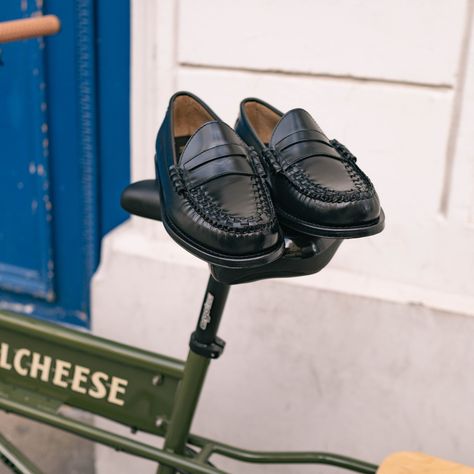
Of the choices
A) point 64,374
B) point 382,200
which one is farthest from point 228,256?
point 382,200

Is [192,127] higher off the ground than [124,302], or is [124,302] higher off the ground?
[192,127]

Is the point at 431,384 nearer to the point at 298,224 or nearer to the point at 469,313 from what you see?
the point at 469,313

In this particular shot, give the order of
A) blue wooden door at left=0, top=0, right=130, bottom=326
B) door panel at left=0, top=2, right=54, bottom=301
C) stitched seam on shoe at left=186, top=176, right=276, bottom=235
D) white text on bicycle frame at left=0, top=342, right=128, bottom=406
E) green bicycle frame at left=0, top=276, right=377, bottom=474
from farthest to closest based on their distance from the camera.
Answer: door panel at left=0, top=2, right=54, bottom=301
blue wooden door at left=0, top=0, right=130, bottom=326
white text on bicycle frame at left=0, top=342, right=128, bottom=406
green bicycle frame at left=0, top=276, right=377, bottom=474
stitched seam on shoe at left=186, top=176, right=276, bottom=235

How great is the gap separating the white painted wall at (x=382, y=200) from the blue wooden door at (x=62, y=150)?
463 mm

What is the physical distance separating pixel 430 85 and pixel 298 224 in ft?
2.73

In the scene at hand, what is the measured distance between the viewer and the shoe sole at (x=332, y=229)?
3.54 ft

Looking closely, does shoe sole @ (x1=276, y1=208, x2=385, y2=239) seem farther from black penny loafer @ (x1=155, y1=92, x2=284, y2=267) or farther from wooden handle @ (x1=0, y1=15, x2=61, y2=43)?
wooden handle @ (x1=0, y1=15, x2=61, y2=43)

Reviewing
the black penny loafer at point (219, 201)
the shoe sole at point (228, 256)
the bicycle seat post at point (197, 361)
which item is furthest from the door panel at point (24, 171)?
the shoe sole at point (228, 256)

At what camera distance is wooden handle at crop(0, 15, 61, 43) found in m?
1.40

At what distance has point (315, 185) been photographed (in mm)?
1093

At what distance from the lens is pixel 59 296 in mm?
2826

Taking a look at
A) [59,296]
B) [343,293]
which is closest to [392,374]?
[343,293]

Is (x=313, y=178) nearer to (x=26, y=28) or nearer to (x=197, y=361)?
(x=197, y=361)

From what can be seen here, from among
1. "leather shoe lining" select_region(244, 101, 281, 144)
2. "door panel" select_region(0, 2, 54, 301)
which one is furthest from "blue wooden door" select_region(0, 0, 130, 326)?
"leather shoe lining" select_region(244, 101, 281, 144)
